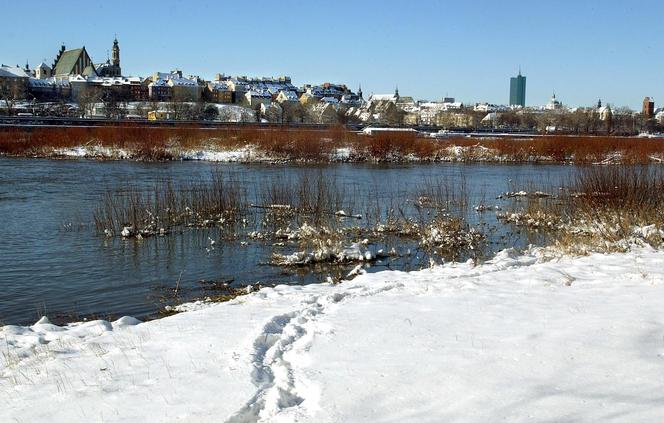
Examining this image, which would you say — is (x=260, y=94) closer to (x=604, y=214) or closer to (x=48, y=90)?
(x=48, y=90)

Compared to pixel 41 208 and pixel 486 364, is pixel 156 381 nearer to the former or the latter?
pixel 486 364

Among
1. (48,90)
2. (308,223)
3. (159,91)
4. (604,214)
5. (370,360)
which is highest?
(159,91)

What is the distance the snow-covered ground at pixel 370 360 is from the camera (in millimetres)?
4820

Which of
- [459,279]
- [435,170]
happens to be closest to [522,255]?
[459,279]

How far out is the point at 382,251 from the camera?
48.6 feet

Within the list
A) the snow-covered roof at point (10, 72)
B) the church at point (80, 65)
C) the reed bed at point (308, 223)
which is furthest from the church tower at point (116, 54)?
the reed bed at point (308, 223)

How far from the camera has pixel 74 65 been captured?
163625 mm

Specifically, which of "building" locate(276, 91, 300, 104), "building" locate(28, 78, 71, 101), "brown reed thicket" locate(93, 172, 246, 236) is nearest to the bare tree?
"building" locate(28, 78, 71, 101)

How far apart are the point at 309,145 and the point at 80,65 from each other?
142 m

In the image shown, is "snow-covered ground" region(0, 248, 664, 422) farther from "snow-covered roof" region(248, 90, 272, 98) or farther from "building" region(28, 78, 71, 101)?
"snow-covered roof" region(248, 90, 272, 98)

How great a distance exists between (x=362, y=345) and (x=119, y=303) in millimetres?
5876

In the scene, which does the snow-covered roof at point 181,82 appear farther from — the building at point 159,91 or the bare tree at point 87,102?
the bare tree at point 87,102

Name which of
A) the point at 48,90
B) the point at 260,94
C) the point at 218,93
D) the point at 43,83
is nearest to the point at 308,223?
the point at 48,90

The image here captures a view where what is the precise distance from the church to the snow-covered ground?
555 feet
